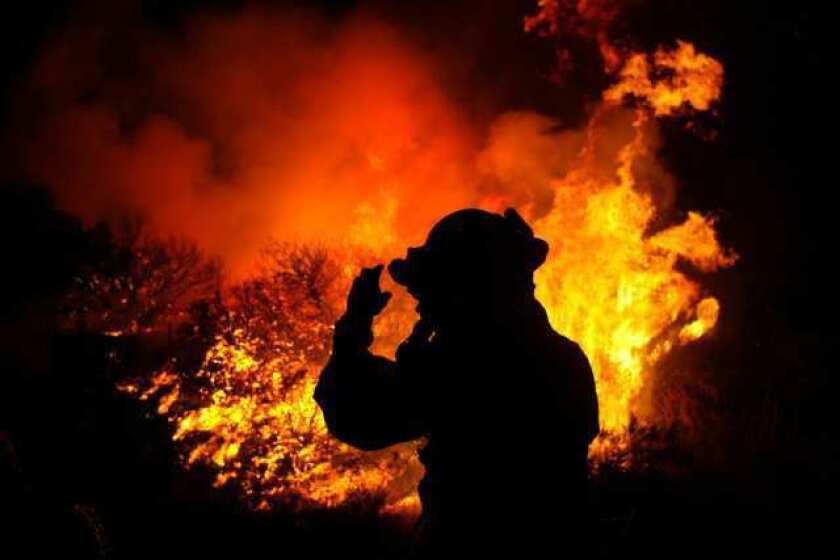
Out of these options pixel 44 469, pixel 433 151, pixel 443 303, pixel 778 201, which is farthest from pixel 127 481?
pixel 778 201

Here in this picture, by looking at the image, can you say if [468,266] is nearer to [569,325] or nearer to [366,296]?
[366,296]

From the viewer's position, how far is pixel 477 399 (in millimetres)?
1720

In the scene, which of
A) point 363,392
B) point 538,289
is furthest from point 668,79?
point 363,392

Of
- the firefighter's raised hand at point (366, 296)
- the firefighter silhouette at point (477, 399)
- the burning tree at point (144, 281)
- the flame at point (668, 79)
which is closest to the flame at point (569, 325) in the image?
the flame at point (668, 79)

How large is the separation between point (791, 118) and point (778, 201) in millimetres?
2040

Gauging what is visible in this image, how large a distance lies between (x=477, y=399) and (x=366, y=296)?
44cm

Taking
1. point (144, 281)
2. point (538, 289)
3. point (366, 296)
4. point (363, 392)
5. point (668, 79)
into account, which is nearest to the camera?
point (363, 392)

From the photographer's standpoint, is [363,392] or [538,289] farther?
[538,289]

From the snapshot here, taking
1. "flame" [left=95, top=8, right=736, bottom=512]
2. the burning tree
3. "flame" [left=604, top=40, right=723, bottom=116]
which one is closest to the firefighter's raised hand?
"flame" [left=95, top=8, right=736, bottom=512]

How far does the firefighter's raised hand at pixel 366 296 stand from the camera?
1.80 meters

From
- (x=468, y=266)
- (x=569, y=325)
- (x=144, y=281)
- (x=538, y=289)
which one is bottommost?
(x=468, y=266)

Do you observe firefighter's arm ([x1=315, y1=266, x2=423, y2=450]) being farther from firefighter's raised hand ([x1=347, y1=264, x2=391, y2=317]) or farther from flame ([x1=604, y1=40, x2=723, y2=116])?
flame ([x1=604, y1=40, x2=723, y2=116])

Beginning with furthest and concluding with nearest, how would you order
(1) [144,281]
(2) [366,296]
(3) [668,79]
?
(1) [144,281], (3) [668,79], (2) [366,296]

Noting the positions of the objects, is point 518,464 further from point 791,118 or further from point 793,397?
point 791,118
